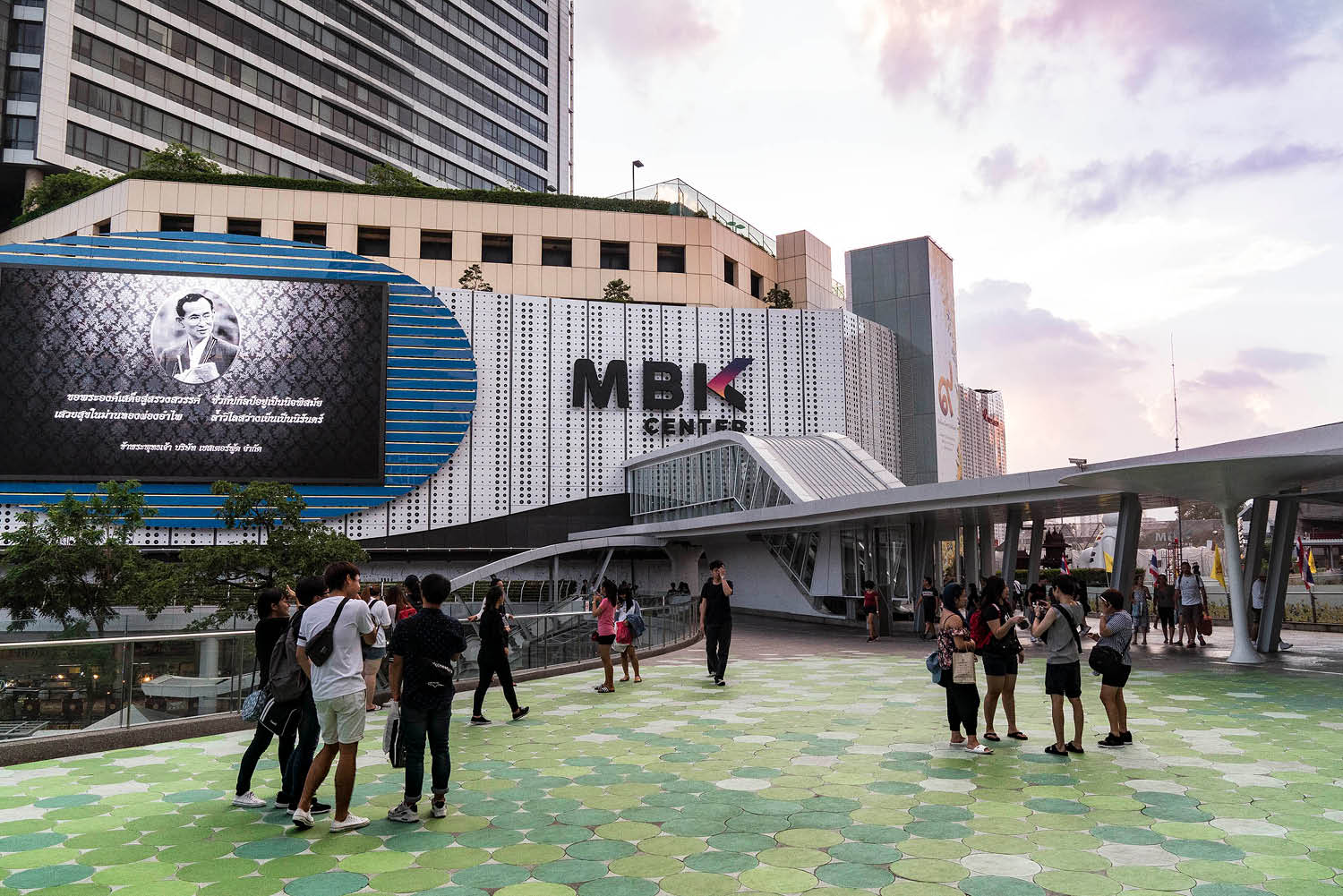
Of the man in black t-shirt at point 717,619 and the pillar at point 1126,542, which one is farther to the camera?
the pillar at point 1126,542

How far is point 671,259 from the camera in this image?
43219 mm

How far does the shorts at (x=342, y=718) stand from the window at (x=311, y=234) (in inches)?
1516

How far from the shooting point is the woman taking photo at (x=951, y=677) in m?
8.00

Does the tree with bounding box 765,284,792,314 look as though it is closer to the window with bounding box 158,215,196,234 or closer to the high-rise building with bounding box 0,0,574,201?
the high-rise building with bounding box 0,0,574,201

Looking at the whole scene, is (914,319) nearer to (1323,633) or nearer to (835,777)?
(1323,633)

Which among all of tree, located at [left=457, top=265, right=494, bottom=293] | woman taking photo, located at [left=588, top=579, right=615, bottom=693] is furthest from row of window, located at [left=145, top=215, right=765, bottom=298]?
woman taking photo, located at [left=588, top=579, right=615, bottom=693]

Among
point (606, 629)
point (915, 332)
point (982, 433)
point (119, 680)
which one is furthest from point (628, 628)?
point (982, 433)

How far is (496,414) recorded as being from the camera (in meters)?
36.1

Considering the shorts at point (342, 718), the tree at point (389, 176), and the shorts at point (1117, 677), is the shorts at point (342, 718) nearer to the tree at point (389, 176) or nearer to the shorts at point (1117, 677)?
the shorts at point (1117, 677)

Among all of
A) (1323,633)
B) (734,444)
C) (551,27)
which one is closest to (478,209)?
(734,444)

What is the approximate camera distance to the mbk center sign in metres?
37.0

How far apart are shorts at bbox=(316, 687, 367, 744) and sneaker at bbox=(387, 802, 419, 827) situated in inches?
23.6

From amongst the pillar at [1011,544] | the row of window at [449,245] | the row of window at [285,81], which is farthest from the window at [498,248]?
the pillar at [1011,544]

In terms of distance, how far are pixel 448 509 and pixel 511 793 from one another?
29.4 m
